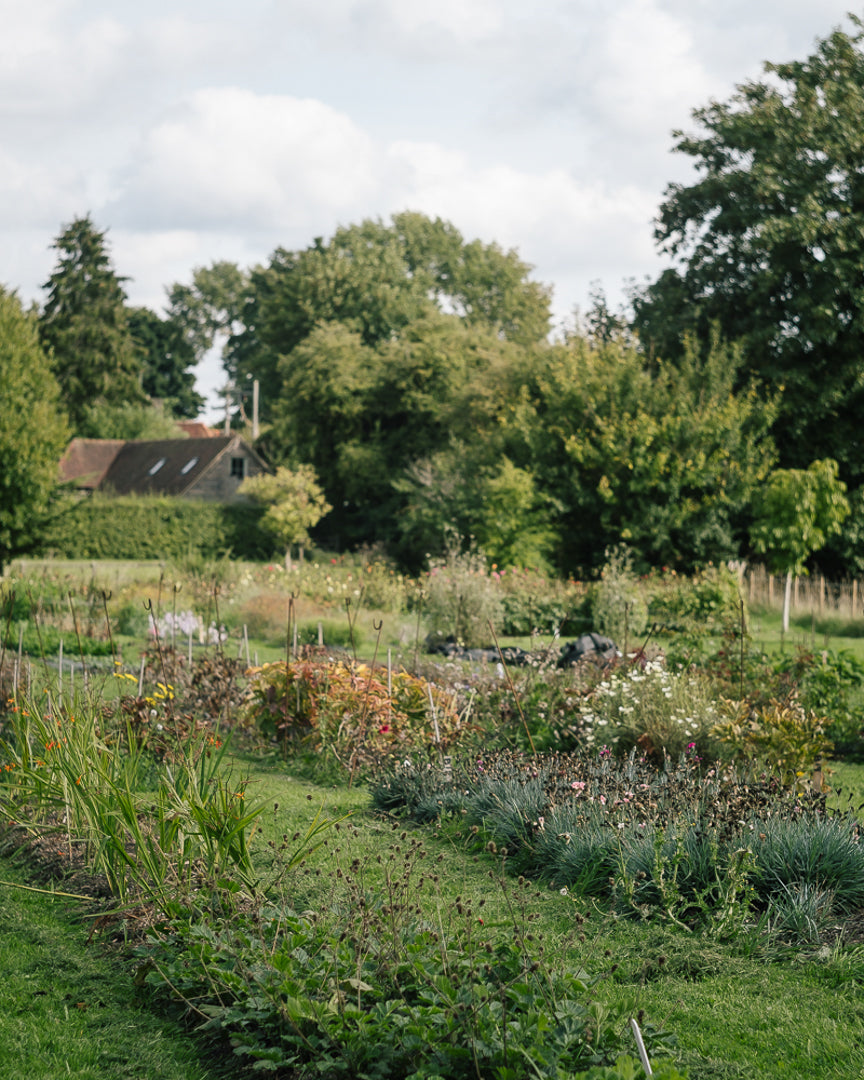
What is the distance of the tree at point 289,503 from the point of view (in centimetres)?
2973

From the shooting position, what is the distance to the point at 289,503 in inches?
1163

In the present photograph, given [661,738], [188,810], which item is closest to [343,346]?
[661,738]

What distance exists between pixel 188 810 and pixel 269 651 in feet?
30.5

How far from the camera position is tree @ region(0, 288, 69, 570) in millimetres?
19594

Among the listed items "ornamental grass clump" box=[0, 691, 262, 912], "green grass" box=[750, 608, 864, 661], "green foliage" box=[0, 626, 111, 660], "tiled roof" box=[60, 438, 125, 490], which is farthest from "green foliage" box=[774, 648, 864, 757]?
"tiled roof" box=[60, 438, 125, 490]

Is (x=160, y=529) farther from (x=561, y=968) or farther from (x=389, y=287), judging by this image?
(x=561, y=968)

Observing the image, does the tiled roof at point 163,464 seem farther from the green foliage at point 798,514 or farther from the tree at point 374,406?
the green foliage at point 798,514

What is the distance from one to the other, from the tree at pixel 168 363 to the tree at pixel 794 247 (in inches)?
1458

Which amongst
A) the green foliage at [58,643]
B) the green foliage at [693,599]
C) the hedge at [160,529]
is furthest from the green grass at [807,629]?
the hedge at [160,529]

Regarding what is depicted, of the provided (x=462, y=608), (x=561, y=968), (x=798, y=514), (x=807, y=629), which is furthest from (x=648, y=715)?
(x=798, y=514)

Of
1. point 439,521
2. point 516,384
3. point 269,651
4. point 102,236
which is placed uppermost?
point 102,236

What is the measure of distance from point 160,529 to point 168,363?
29.3 metres

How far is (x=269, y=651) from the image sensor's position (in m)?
13.2

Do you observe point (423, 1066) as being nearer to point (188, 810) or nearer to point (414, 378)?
point (188, 810)
